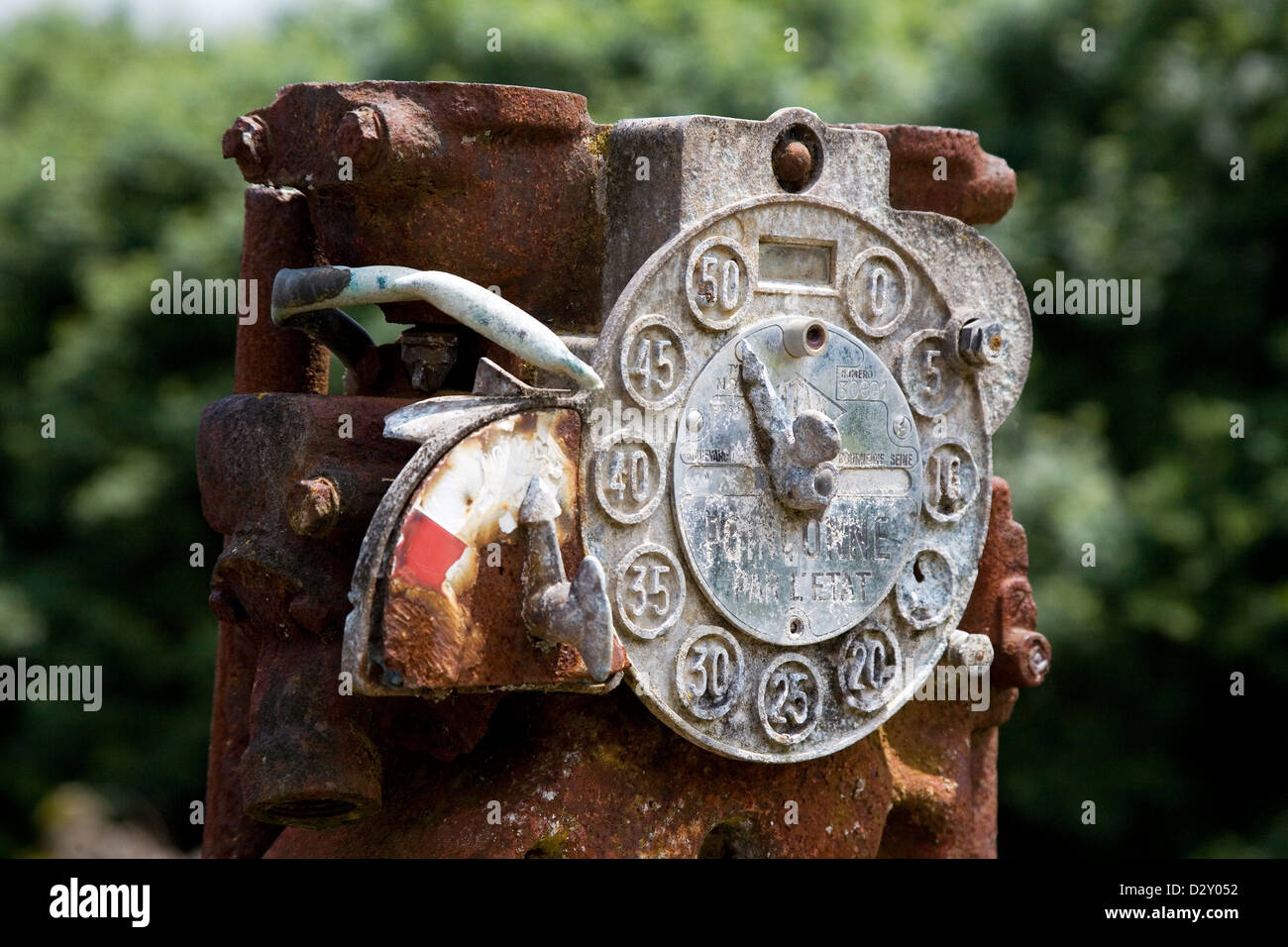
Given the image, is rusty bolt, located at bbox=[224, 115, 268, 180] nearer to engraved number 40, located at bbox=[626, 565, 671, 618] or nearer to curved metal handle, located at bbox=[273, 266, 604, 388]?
curved metal handle, located at bbox=[273, 266, 604, 388]

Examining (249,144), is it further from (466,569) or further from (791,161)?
(791,161)

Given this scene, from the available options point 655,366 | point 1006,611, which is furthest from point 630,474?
point 1006,611

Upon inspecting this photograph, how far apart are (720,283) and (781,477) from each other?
41cm

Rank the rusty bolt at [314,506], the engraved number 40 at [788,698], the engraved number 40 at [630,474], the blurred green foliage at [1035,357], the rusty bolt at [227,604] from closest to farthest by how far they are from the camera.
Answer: the rusty bolt at [314,506] < the engraved number 40 at [630,474] < the rusty bolt at [227,604] < the engraved number 40 at [788,698] < the blurred green foliage at [1035,357]

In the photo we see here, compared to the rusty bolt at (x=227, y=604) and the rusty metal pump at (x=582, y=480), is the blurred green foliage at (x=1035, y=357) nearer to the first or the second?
the rusty metal pump at (x=582, y=480)

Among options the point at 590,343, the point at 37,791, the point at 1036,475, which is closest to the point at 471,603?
the point at 590,343

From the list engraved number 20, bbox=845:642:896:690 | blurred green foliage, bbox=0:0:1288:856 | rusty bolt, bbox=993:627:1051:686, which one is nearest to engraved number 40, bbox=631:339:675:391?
engraved number 20, bbox=845:642:896:690

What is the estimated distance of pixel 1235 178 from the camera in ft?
28.9

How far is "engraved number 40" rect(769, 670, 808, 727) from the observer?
12.5 ft

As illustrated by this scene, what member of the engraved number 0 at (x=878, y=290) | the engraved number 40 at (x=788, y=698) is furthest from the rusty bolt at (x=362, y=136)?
the engraved number 40 at (x=788, y=698)

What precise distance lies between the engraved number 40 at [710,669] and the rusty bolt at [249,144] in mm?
1318

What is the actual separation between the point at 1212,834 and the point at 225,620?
6.29 meters

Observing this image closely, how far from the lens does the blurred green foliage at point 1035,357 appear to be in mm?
8711
